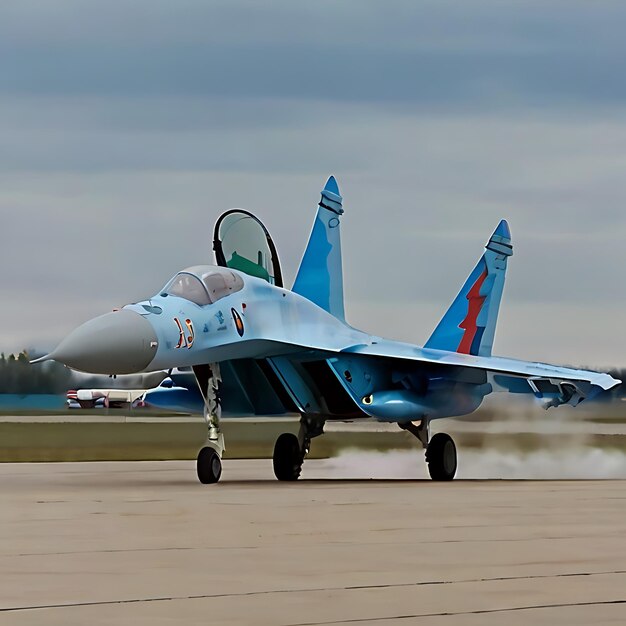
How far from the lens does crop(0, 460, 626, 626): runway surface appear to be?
7027mm

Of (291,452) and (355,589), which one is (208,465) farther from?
(355,589)

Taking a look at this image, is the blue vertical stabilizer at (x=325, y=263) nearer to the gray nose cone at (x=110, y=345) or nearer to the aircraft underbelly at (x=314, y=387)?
the aircraft underbelly at (x=314, y=387)

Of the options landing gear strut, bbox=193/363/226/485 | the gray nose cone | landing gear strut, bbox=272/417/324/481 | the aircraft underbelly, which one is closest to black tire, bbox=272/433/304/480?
landing gear strut, bbox=272/417/324/481

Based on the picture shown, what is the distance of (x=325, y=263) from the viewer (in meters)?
21.4

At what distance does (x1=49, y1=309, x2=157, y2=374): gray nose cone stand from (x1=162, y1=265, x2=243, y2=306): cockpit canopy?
3.86 feet

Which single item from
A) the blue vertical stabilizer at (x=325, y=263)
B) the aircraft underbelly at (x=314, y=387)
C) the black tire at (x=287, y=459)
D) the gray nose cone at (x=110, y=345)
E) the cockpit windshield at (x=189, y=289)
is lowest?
the black tire at (x=287, y=459)

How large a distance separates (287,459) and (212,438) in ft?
9.67

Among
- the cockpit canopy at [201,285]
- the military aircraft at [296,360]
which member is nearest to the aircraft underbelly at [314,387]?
the military aircraft at [296,360]

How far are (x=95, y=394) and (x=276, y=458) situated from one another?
263 ft

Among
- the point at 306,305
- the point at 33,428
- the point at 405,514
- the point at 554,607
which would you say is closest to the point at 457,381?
the point at 306,305

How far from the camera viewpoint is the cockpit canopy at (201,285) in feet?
55.8

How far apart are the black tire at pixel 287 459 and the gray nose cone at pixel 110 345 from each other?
4.30 metres

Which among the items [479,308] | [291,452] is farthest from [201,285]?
[479,308]

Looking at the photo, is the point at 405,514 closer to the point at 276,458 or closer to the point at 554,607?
the point at 554,607
